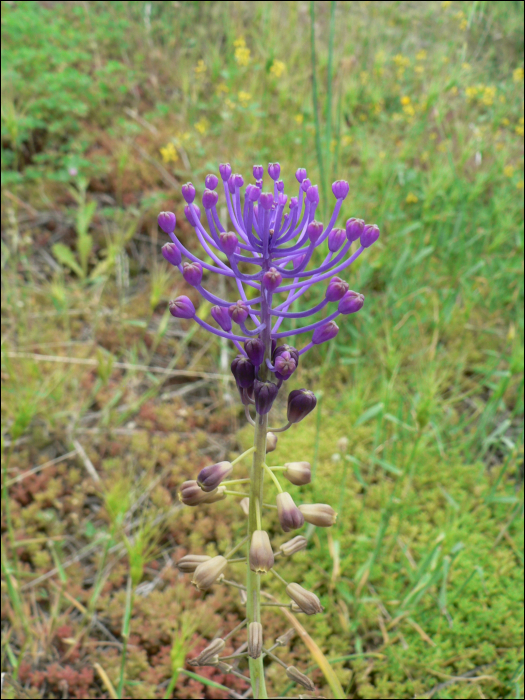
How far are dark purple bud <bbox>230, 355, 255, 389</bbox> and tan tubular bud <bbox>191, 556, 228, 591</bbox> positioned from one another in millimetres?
455

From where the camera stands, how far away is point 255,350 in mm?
1154

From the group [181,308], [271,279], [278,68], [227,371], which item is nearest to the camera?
[271,279]

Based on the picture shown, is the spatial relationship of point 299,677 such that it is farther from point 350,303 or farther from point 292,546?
point 350,303

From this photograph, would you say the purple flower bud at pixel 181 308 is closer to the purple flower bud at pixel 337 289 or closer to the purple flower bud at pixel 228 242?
the purple flower bud at pixel 228 242

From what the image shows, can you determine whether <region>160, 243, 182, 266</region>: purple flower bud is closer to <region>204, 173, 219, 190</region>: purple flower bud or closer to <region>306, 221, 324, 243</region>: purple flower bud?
<region>204, 173, 219, 190</region>: purple flower bud

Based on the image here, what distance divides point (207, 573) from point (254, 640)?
20cm

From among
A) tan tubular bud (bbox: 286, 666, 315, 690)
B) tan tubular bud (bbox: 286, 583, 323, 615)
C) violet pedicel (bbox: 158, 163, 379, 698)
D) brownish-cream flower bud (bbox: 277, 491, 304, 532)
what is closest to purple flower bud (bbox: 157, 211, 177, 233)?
violet pedicel (bbox: 158, 163, 379, 698)

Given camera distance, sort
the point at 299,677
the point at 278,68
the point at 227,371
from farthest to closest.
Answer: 1. the point at 278,68
2. the point at 227,371
3. the point at 299,677

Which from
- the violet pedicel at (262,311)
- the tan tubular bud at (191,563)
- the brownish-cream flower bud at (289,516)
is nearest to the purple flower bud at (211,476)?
the violet pedicel at (262,311)

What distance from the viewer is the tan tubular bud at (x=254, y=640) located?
49.3 inches

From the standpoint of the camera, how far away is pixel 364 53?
5129mm

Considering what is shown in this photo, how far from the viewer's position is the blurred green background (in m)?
2.27

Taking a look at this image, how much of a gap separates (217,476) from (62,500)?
6.20ft

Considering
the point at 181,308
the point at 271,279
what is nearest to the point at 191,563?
the point at 181,308
